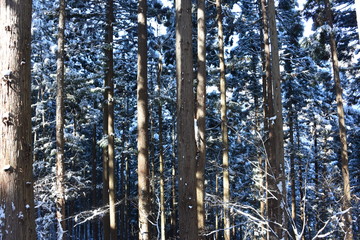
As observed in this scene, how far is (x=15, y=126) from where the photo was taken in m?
3.40

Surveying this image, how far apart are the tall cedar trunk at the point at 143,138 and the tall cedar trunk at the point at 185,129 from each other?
1424mm

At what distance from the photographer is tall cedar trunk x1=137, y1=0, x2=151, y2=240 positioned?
308 inches

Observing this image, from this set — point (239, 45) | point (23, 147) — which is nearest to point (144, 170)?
point (23, 147)

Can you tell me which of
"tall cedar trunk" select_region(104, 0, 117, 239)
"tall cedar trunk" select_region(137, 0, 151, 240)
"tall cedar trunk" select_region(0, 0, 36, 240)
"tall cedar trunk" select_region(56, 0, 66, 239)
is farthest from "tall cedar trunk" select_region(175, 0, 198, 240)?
"tall cedar trunk" select_region(104, 0, 117, 239)

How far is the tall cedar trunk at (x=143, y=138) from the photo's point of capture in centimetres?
782

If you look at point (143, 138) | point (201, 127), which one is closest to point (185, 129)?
point (143, 138)

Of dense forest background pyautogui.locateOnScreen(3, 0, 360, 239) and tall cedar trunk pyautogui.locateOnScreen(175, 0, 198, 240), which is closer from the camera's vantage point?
tall cedar trunk pyautogui.locateOnScreen(175, 0, 198, 240)

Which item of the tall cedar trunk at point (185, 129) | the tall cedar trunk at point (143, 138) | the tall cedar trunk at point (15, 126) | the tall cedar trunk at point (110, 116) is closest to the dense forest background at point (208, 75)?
the tall cedar trunk at point (110, 116)

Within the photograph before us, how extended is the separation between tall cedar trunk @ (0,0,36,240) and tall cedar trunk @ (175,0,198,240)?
374 cm

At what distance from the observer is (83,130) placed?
29656mm

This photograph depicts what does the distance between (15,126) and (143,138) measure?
16.4 ft

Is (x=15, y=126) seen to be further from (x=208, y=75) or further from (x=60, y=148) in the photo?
(x=208, y=75)

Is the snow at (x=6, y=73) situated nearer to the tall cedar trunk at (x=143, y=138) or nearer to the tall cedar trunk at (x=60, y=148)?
the tall cedar trunk at (x=143, y=138)

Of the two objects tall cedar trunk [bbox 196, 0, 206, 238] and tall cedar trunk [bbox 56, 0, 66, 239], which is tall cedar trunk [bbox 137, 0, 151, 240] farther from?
tall cedar trunk [bbox 56, 0, 66, 239]
